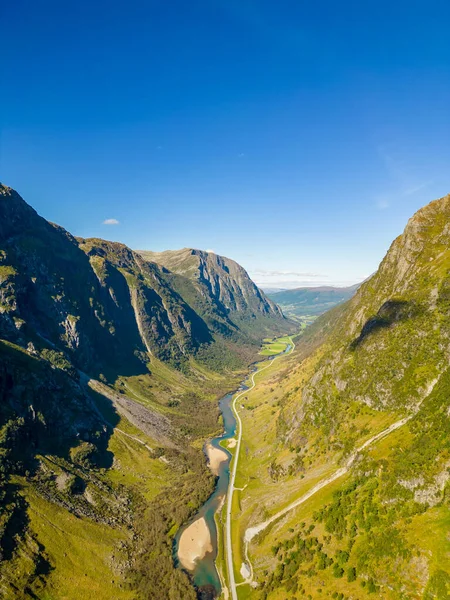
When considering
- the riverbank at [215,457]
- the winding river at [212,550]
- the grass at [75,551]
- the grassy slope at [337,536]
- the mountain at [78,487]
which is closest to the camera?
the grassy slope at [337,536]

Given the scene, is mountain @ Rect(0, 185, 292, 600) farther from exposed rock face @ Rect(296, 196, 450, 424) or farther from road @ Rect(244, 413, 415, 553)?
exposed rock face @ Rect(296, 196, 450, 424)

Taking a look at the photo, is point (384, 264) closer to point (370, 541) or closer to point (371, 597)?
point (370, 541)

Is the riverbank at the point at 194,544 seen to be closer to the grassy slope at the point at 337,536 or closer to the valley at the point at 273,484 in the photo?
the valley at the point at 273,484

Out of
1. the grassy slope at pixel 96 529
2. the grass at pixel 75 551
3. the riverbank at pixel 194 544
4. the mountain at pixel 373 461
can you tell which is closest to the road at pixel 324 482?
the mountain at pixel 373 461

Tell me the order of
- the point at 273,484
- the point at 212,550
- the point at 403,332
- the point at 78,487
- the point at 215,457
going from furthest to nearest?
1. the point at 215,457
2. the point at 273,484
3. the point at 403,332
4. the point at 78,487
5. the point at 212,550

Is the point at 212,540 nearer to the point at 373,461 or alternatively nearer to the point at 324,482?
the point at 324,482

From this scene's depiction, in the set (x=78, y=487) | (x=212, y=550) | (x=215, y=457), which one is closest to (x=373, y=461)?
(x=212, y=550)

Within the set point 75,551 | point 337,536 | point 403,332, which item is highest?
point 403,332

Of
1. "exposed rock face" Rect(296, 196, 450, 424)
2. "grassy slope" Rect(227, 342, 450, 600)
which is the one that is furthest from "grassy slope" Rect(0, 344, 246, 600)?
"exposed rock face" Rect(296, 196, 450, 424)
